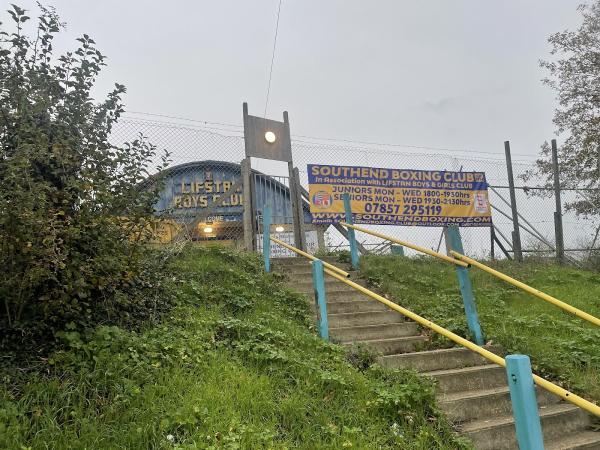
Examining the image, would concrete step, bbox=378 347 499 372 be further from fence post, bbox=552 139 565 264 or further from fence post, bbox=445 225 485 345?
fence post, bbox=552 139 565 264

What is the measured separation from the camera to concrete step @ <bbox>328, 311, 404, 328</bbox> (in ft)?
17.0

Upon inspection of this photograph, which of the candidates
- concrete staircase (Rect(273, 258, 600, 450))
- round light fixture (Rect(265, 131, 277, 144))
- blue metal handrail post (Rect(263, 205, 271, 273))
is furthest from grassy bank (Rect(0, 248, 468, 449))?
round light fixture (Rect(265, 131, 277, 144))

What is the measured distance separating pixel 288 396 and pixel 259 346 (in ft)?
2.24

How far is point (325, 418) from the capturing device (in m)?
3.18

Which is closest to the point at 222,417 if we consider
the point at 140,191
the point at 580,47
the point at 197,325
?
the point at 197,325

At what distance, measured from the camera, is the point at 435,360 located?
14.3ft

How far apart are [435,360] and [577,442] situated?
48.9 inches

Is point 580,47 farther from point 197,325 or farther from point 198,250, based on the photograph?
point 197,325

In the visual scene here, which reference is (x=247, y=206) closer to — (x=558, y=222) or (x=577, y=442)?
(x=577, y=442)

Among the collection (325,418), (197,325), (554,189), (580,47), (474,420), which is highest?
(580,47)

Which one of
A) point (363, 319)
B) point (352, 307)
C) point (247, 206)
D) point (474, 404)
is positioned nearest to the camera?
point (474, 404)

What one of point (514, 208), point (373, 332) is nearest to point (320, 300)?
point (373, 332)

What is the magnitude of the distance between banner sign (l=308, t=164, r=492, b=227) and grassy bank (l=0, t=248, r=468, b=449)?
4339mm

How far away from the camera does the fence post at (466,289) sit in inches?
187
